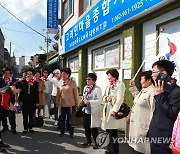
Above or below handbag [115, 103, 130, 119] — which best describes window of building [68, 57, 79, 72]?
above

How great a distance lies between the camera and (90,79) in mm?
5305

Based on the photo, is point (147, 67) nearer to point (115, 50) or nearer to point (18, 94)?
point (115, 50)

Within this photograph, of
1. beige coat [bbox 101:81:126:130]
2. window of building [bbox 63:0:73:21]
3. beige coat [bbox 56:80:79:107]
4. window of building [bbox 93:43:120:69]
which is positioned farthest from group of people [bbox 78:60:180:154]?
window of building [bbox 63:0:73:21]

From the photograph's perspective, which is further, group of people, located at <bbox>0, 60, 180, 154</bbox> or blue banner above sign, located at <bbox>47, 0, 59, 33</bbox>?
blue banner above sign, located at <bbox>47, 0, 59, 33</bbox>

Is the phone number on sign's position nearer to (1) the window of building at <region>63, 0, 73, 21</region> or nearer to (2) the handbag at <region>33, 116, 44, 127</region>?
(2) the handbag at <region>33, 116, 44, 127</region>

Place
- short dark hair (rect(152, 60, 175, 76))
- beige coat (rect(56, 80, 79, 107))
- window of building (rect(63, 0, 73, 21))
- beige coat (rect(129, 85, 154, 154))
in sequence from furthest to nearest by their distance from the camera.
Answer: window of building (rect(63, 0, 73, 21)) < beige coat (rect(56, 80, 79, 107)) < beige coat (rect(129, 85, 154, 154)) < short dark hair (rect(152, 60, 175, 76))

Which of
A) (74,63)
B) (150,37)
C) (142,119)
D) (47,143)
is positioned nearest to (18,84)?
(47,143)

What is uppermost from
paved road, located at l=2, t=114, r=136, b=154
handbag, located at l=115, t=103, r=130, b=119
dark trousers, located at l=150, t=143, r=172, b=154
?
handbag, located at l=115, t=103, r=130, b=119

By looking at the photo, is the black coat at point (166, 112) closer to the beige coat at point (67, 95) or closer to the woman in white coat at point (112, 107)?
the woman in white coat at point (112, 107)

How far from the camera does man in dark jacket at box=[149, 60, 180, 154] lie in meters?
2.54

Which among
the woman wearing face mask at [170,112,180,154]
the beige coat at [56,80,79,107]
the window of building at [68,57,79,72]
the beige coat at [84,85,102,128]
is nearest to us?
the woman wearing face mask at [170,112,180,154]

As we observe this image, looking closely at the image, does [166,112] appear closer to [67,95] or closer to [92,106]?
[92,106]

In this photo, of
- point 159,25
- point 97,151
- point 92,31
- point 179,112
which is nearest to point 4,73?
point 92,31

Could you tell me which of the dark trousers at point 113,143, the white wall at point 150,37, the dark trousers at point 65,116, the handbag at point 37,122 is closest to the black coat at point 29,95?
the handbag at point 37,122
